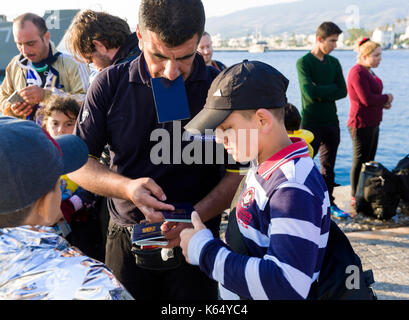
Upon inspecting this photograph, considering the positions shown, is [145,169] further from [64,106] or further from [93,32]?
[64,106]

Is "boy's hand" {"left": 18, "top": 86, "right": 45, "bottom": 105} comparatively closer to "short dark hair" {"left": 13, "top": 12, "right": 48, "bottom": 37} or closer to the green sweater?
"short dark hair" {"left": 13, "top": 12, "right": 48, "bottom": 37}

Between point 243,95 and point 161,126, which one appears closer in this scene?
point 243,95

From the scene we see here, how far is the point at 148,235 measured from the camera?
6.37 feet

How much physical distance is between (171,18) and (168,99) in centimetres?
40

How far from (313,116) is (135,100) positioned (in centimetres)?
374

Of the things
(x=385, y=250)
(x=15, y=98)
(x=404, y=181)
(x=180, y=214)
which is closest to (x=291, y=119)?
(x=385, y=250)

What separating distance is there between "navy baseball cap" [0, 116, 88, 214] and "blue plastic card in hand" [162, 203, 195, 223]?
708 mm

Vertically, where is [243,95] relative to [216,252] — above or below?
above

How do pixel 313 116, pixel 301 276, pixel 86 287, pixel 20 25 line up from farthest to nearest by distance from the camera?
pixel 313 116 < pixel 20 25 < pixel 301 276 < pixel 86 287

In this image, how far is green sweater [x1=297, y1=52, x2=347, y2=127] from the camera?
17.3ft

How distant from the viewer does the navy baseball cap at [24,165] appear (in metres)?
1.15
